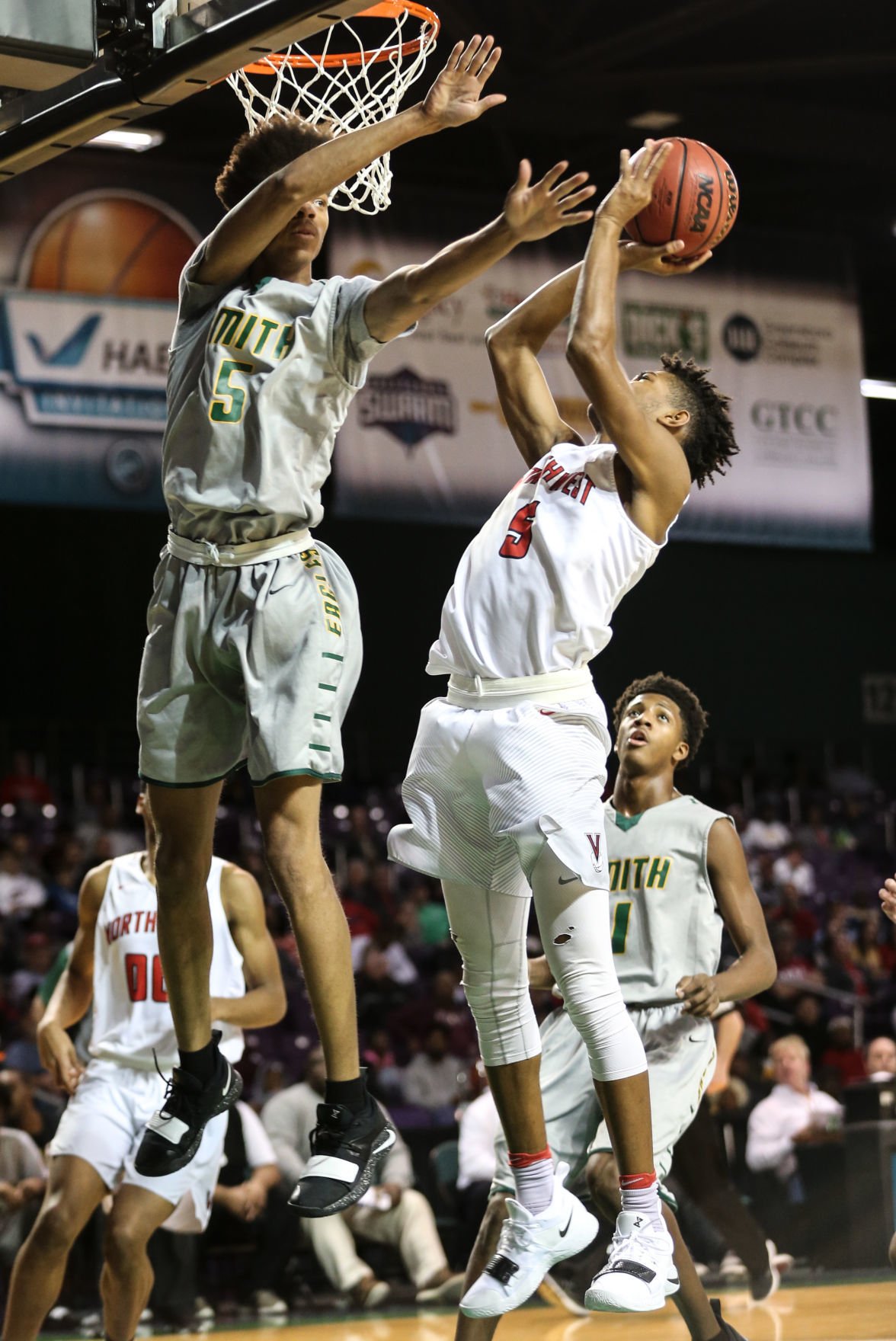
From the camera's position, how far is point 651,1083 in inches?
232

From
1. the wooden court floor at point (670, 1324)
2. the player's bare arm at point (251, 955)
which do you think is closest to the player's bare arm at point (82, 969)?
the player's bare arm at point (251, 955)

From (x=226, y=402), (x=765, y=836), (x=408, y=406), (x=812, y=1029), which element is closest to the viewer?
(x=226, y=402)

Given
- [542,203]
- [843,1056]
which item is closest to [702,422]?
[542,203]

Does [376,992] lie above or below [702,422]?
below

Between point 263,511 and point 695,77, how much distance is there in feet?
34.7

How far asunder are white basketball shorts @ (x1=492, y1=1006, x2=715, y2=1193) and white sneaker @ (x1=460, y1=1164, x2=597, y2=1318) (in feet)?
3.83

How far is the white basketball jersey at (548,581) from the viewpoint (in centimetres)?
447

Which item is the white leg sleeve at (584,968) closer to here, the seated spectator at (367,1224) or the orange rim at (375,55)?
the orange rim at (375,55)

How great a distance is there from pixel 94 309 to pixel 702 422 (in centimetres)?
946

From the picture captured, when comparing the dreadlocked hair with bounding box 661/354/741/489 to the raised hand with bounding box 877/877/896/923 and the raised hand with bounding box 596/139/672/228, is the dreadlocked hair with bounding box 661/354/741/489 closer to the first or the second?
the raised hand with bounding box 596/139/672/228

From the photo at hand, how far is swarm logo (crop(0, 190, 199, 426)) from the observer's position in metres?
13.2

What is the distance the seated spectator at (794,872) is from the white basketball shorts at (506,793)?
452 inches

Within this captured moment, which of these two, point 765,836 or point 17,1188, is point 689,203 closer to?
point 17,1188

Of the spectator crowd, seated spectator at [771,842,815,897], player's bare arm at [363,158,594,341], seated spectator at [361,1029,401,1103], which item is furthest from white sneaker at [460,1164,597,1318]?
seated spectator at [771,842,815,897]
